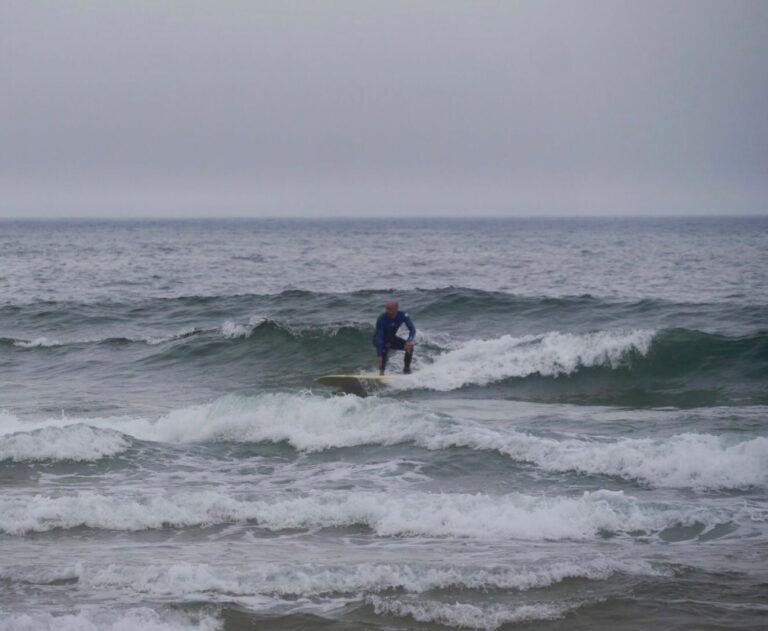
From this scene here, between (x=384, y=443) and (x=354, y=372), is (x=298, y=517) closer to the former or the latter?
(x=384, y=443)

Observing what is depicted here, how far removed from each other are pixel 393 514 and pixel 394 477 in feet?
6.16

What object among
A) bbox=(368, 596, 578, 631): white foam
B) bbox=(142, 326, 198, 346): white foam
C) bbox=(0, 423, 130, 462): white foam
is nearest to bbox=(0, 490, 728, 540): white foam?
bbox=(368, 596, 578, 631): white foam

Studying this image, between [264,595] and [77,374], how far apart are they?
14.8 m

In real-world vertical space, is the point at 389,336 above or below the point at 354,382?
above

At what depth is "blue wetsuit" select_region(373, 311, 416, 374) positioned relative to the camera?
709 inches

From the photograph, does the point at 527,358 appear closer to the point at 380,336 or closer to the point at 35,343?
the point at 380,336

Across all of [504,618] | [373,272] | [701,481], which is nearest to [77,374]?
[701,481]

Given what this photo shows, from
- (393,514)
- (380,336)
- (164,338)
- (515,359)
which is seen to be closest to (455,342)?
(515,359)

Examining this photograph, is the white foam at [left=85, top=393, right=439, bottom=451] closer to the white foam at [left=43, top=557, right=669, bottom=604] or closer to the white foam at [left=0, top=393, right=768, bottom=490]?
the white foam at [left=0, top=393, right=768, bottom=490]

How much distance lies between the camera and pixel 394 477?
11633 millimetres

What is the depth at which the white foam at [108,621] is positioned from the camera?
6.93m

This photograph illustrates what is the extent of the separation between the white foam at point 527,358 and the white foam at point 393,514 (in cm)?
861

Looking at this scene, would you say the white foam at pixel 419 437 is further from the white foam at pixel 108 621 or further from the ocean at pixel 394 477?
the white foam at pixel 108 621

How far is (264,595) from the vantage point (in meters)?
7.71
